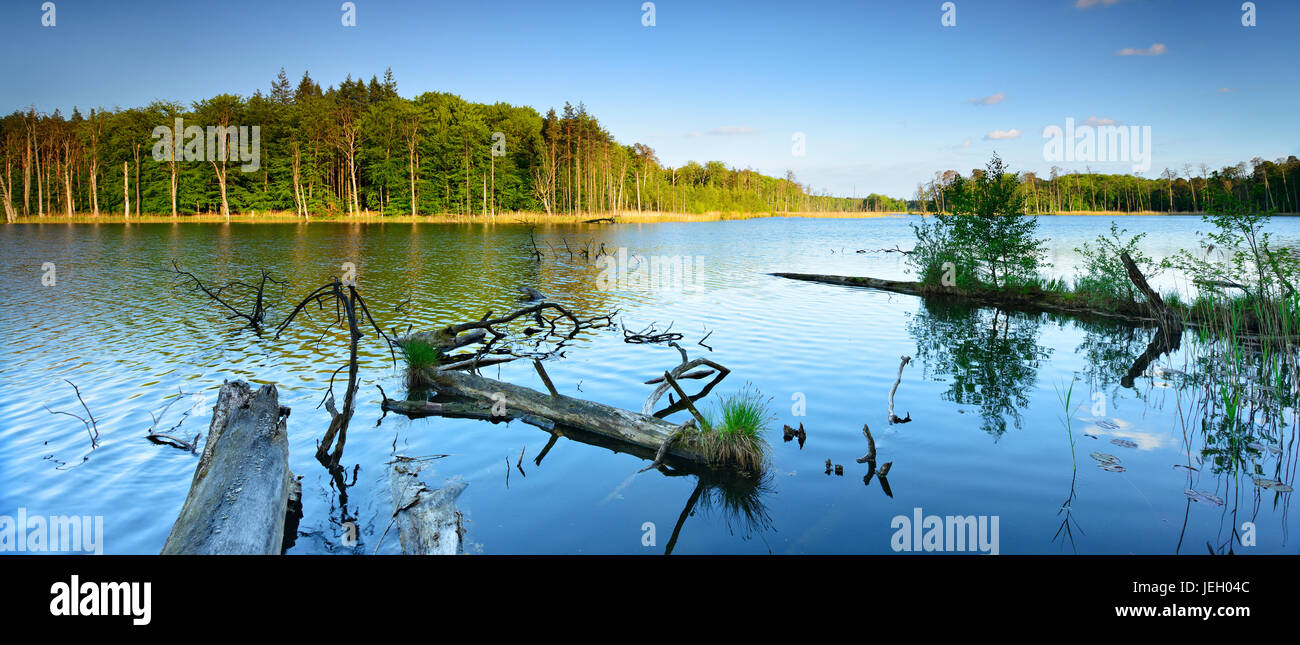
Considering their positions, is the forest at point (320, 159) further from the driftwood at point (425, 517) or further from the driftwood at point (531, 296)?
the driftwood at point (425, 517)

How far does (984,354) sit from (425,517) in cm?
1211

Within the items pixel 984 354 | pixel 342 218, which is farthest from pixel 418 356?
pixel 342 218

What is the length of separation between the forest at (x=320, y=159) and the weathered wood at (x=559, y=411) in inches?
2901

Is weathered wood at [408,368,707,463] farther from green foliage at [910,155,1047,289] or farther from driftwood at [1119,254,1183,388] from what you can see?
green foliage at [910,155,1047,289]

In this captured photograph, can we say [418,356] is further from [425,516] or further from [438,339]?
[425,516]

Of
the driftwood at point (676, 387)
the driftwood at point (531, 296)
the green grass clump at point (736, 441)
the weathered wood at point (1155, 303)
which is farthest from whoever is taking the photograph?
the driftwood at point (531, 296)

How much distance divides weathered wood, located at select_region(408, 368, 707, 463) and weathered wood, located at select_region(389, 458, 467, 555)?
6.59ft

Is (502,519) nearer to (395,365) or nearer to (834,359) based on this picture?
→ (395,365)

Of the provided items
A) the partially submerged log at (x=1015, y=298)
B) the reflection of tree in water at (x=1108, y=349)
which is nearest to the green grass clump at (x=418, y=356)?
the reflection of tree in water at (x=1108, y=349)

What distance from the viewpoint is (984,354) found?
13.8 m

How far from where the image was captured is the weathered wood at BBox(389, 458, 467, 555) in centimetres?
514

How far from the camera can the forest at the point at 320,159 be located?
252ft

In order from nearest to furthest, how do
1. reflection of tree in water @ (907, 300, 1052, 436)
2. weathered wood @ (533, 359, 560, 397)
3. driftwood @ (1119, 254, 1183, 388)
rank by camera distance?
weathered wood @ (533, 359, 560, 397)
reflection of tree in water @ (907, 300, 1052, 436)
driftwood @ (1119, 254, 1183, 388)

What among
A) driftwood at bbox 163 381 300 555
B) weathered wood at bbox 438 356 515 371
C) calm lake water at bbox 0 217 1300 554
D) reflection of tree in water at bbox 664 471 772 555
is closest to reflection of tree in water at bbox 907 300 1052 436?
calm lake water at bbox 0 217 1300 554
